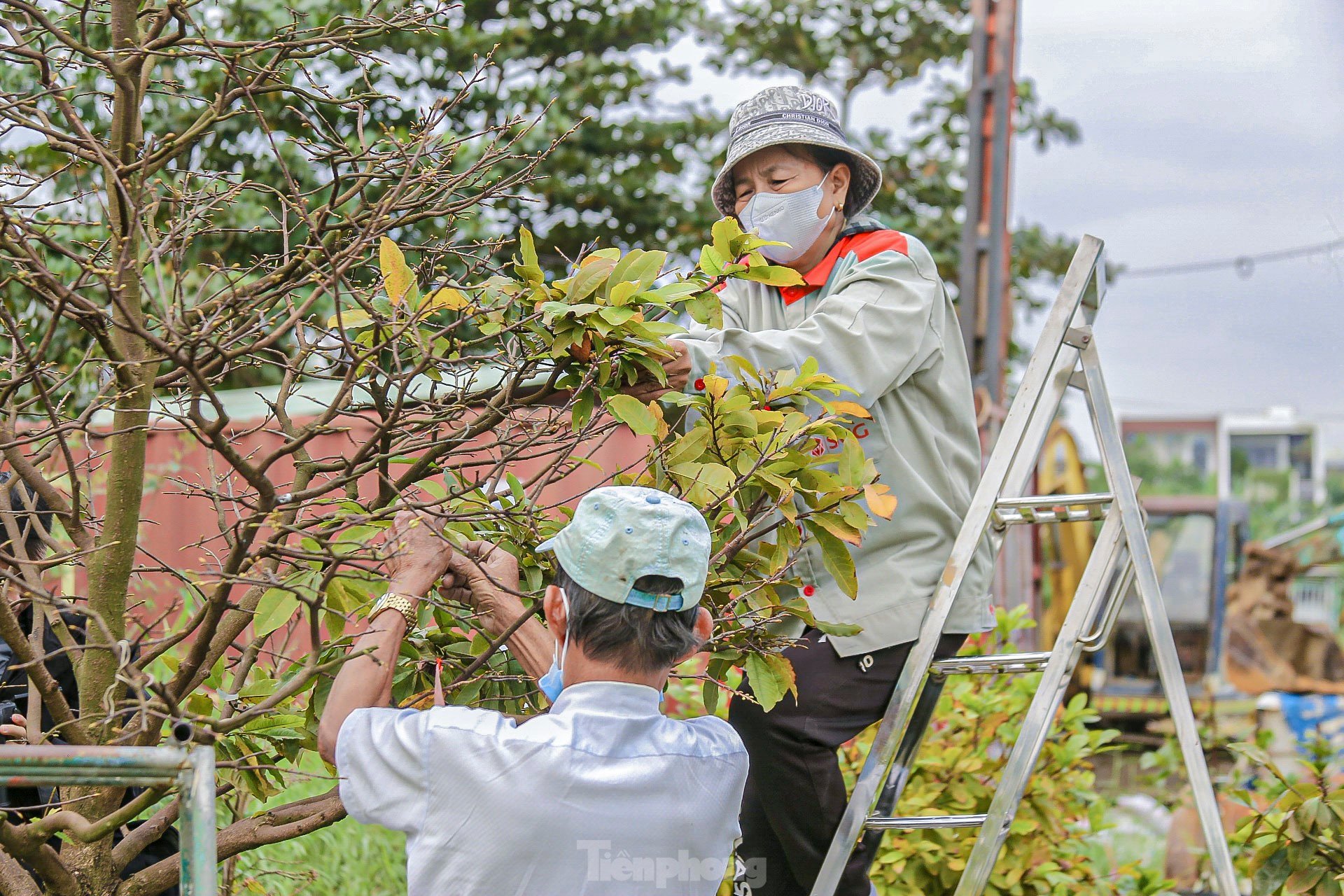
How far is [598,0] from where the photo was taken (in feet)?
32.7

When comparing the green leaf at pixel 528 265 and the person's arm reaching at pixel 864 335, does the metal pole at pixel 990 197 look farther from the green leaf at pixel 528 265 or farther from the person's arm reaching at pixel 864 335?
the green leaf at pixel 528 265

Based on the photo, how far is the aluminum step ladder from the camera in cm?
275

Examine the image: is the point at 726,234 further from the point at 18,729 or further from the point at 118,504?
the point at 18,729

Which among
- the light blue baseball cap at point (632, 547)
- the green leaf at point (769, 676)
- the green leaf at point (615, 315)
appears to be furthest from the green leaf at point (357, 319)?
the green leaf at point (769, 676)

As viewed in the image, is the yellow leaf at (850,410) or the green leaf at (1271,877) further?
the green leaf at (1271,877)

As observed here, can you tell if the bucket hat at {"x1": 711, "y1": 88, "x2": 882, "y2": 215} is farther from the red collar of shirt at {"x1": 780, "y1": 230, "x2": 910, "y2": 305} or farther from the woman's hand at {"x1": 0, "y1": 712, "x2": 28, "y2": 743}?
the woman's hand at {"x1": 0, "y1": 712, "x2": 28, "y2": 743}

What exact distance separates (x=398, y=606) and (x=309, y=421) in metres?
0.47

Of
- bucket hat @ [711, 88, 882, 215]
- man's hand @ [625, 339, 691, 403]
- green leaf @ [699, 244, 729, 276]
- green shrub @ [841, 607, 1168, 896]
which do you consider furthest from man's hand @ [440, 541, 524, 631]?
green shrub @ [841, 607, 1168, 896]

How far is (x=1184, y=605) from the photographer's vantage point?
552 inches

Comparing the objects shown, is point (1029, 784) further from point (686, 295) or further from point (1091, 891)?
point (686, 295)

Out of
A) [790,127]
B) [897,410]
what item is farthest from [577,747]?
[790,127]

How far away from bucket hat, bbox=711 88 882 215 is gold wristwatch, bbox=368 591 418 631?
1487mm

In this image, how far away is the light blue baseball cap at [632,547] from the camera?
6.16 ft

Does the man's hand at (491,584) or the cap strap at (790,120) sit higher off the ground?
the cap strap at (790,120)
